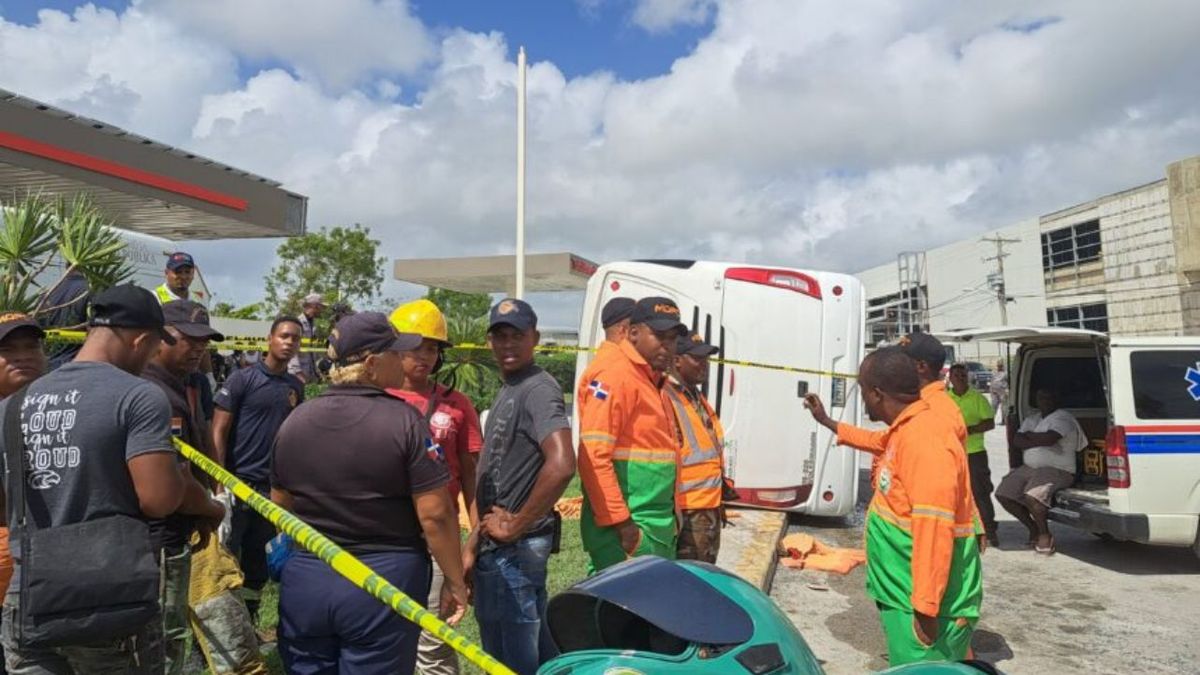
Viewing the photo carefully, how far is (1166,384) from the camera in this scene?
6523 mm

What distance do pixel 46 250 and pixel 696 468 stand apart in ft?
11.2

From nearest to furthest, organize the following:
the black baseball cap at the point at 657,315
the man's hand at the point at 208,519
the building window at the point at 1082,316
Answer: the man's hand at the point at 208,519
the black baseball cap at the point at 657,315
the building window at the point at 1082,316

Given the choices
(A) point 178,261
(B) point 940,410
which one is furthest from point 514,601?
(A) point 178,261

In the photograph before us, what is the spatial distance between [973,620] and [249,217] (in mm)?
13815

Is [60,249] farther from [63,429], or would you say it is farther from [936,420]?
[936,420]

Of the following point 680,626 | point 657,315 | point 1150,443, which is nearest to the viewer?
point 680,626

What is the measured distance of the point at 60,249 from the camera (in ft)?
12.8

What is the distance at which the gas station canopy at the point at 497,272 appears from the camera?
18391 millimetres

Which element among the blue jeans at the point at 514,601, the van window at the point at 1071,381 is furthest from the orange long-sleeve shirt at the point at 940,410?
the van window at the point at 1071,381

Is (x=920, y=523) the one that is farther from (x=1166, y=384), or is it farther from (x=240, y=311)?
(x=240, y=311)

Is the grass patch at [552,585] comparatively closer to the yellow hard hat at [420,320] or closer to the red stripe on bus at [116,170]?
the yellow hard hat at [420,320]

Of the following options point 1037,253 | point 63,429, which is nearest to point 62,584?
point 63,429

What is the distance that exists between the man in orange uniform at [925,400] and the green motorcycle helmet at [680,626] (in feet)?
5.29

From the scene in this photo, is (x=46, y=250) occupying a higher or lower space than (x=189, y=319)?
higher
